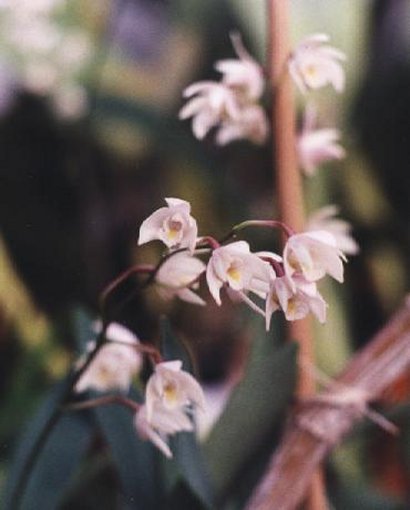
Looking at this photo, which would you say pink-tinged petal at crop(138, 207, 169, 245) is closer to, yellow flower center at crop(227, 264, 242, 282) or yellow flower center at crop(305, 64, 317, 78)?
yellow flower center at crop(227, 264, 242, 282)

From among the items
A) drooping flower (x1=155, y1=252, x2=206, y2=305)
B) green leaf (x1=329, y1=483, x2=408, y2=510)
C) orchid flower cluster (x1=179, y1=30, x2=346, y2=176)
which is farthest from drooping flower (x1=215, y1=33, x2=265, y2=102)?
green leaf (x1=329, y1=483, x2=408, y2=510)

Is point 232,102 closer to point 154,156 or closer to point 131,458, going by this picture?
point 131,458

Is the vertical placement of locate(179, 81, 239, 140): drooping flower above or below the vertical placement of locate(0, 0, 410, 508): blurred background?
above

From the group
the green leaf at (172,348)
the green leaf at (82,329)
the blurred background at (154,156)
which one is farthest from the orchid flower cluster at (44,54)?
the green leaf at (172,348)

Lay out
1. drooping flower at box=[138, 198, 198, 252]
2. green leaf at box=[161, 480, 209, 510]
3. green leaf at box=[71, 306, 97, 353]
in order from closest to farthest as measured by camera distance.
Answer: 1. drooping flower at box=[138, 198, 198, 252]
2. green leaf at box=[161, 480, 209, 510]
3. green leaf at box=[71, 306, 97, 353]

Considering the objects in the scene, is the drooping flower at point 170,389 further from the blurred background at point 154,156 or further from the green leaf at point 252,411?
the blurred background at point 154,156

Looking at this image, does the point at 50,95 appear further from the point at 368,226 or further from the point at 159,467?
the point at 159,467
